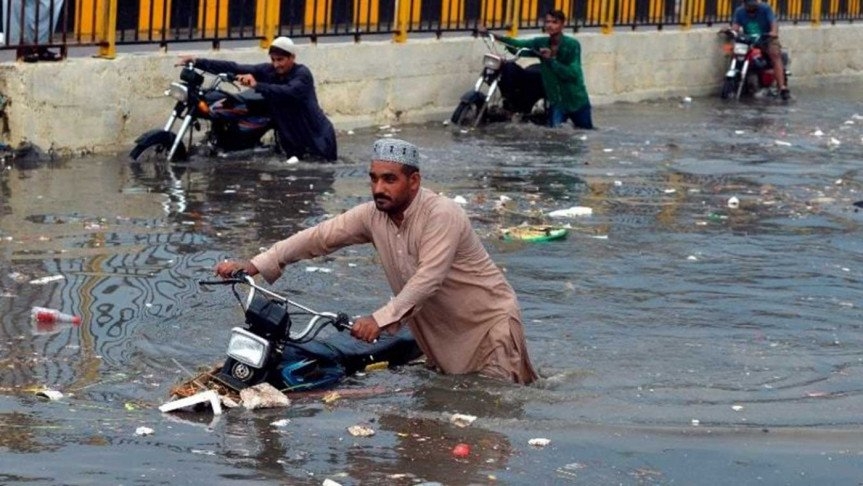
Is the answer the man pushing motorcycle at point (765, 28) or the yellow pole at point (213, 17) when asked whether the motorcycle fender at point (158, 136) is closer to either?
the yellow pole at point (213, 17)

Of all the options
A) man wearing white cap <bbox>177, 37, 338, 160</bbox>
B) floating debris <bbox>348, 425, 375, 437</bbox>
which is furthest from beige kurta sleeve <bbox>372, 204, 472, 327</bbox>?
man wearing white cap <bbox>177, 37, 338, 160</bbox>

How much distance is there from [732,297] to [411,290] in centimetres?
352

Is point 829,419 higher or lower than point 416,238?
lower

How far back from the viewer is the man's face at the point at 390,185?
6.67 meters

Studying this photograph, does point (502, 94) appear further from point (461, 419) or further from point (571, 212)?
point (461, 419)

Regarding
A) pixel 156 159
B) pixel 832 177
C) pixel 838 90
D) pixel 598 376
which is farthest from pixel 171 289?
pixel 838 90

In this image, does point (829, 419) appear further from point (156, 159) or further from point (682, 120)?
point (682, 120)

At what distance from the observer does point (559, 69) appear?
1764cm

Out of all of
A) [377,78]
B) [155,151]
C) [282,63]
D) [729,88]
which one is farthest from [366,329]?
[729,88]

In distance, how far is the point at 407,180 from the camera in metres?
6.69

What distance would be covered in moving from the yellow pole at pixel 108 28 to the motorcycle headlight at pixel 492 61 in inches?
183

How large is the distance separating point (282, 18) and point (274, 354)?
1040 centimetres

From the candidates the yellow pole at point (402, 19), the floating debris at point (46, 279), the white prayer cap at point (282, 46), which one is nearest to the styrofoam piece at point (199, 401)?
the floating debris at point (46, 279)

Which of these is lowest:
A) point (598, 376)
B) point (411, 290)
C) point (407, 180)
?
point (598, 376)
